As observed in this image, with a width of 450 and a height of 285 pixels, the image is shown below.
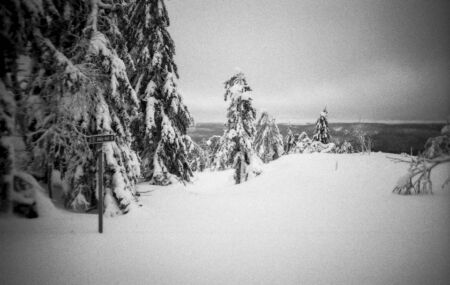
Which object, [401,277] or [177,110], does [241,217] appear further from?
[177,110]

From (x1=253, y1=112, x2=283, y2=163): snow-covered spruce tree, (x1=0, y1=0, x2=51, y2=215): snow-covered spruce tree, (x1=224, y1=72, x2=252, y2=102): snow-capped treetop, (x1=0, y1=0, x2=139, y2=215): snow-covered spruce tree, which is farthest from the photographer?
(x1=253, y1=112, x2=283, y2=163): snow-covered spruce tree

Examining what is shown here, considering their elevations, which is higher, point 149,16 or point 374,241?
point 149,16

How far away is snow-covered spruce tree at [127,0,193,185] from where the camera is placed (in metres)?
11.8

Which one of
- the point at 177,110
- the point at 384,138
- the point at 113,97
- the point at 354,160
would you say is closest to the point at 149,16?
the point at 177,110

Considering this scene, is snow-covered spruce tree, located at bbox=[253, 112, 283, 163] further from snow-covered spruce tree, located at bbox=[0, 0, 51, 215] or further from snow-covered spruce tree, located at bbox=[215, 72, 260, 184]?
snow-covered spruce tree, located at bbox=[0, 0, 51, 215]

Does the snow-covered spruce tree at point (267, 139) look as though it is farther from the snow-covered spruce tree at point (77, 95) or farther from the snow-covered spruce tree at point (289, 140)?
the snow-covered spruce tree at point (77, 95)

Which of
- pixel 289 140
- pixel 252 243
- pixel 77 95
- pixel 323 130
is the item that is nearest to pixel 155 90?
pixel 77 95

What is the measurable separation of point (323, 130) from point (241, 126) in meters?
17.7

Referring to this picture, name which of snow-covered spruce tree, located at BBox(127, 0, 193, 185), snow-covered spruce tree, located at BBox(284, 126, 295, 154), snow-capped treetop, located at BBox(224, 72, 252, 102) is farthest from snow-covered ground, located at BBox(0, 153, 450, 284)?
snow-covered spruce tree, located at BBox(284, 126, 295, 154)

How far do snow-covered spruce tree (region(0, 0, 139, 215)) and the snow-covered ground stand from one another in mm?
1226

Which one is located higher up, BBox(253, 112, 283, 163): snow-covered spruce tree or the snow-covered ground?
BBox(253, 112, 283, 163): snow-covered spruce tree

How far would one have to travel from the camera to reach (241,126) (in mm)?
18438

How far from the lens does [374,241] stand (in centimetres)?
501

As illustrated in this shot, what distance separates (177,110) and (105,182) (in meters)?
6.65
